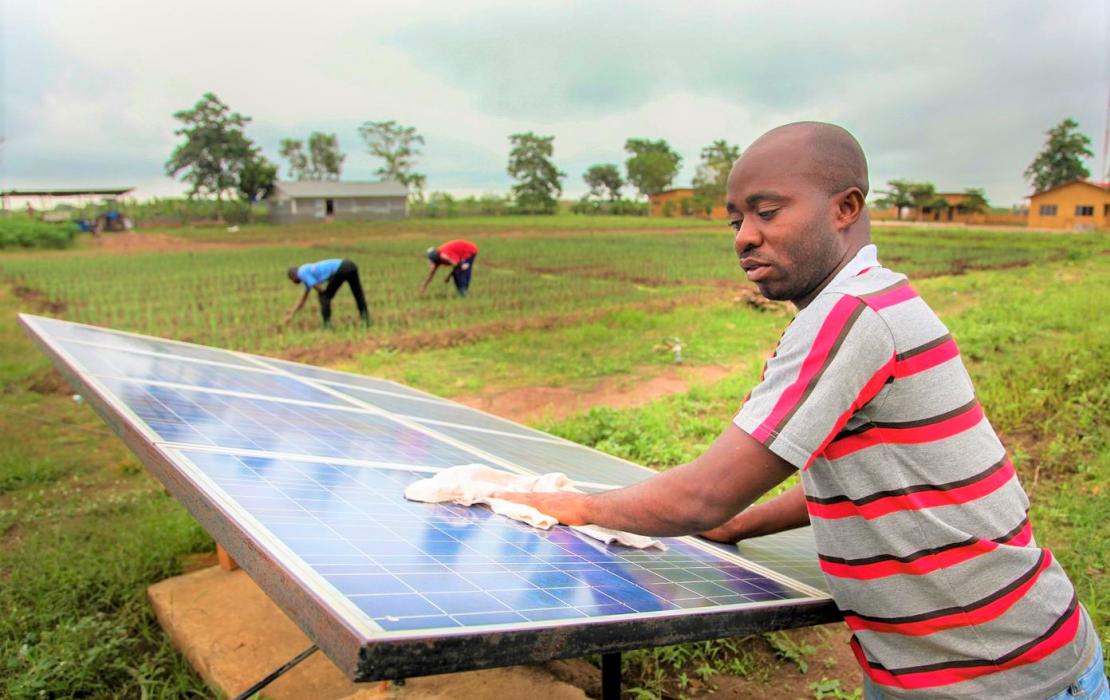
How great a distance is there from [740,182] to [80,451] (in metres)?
7.17

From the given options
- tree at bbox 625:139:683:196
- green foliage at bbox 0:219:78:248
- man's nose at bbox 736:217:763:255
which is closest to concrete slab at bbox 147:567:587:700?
man's nose at bbox 736:217:763:255

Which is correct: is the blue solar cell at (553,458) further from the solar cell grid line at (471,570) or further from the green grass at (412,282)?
the green grass at (412,282)

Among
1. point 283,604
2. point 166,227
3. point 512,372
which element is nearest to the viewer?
point 283,604

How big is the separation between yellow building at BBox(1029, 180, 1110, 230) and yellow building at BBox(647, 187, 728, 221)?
23692 mm

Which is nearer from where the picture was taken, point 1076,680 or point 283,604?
point 283,604

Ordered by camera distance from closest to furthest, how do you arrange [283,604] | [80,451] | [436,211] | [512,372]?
[283,604], [80,451], [512,372], [436,211]

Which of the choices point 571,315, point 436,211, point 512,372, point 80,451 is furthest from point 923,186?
point 80,451

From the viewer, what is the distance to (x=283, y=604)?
4.99 feet

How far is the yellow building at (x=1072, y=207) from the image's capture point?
89.9 ft

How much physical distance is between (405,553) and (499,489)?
1.89 feet

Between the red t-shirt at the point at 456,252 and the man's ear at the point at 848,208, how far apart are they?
14.6m

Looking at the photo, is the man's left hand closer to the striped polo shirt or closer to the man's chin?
the striped polo shirt

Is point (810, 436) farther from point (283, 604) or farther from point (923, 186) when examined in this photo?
point (923, 186)

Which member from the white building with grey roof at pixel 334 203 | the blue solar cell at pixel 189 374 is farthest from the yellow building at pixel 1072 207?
the white building with grey roof at pixel 334 203
